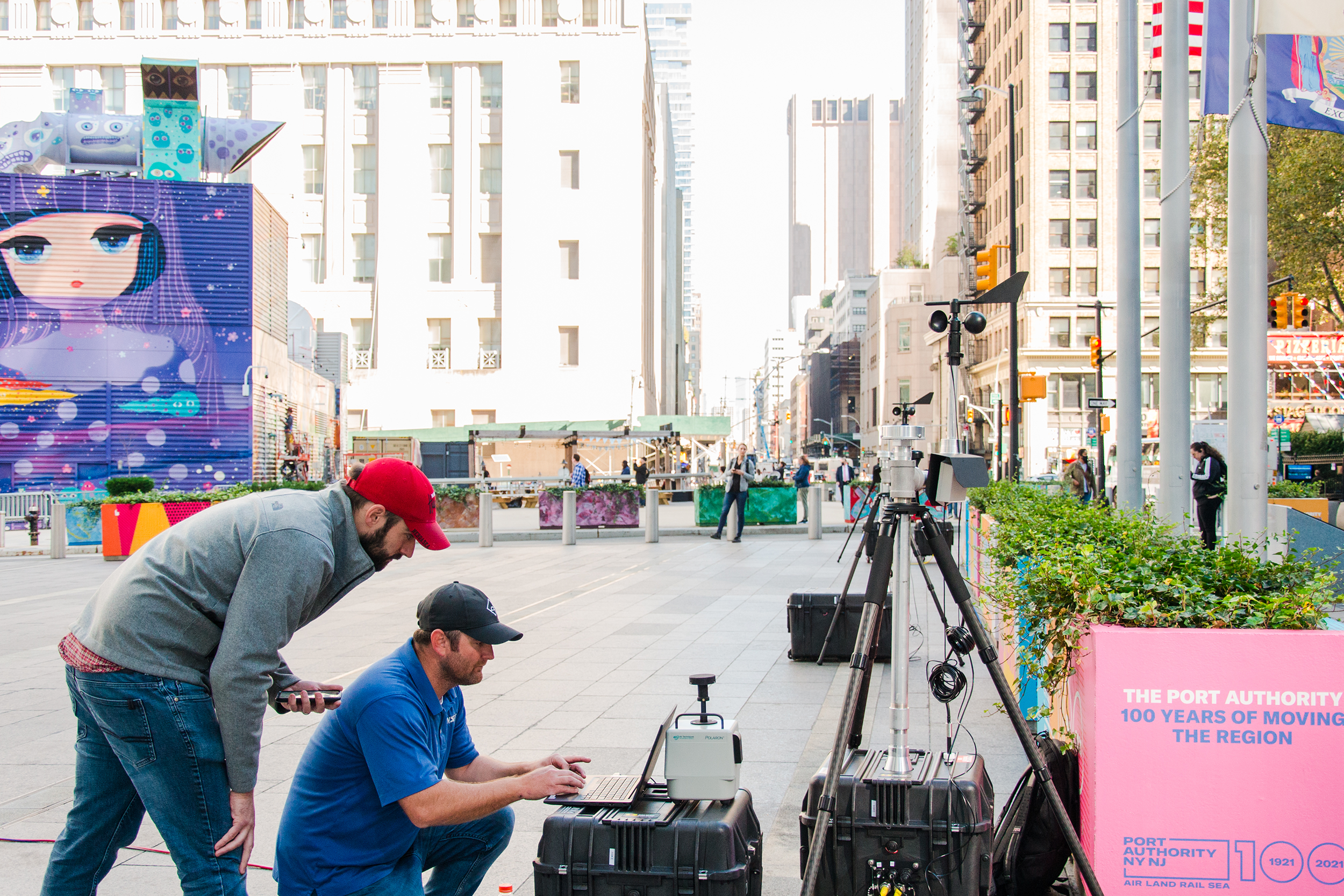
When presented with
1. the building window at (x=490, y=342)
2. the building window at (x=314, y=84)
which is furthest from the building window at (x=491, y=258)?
the building window at (x=314, y=84)

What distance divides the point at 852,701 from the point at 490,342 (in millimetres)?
51186

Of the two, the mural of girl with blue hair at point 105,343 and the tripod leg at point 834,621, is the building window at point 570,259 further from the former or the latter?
the tripod leg at point 834,621

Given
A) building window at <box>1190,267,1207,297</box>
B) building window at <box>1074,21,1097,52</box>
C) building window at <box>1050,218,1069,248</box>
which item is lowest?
building window at <box>1190,267,1207,297</box>

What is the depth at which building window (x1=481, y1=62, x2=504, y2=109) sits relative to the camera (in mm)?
54031

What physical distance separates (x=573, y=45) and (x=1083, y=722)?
180 feet

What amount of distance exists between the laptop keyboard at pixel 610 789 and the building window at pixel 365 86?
55662mm

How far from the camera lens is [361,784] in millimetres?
3205

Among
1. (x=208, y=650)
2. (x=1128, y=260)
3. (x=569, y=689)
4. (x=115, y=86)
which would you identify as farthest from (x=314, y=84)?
(x=208, y=650)

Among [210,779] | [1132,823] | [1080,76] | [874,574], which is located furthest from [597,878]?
[1080,76]

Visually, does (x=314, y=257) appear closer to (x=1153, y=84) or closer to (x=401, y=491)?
(x=1153, y=84)

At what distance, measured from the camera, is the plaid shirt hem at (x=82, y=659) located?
3148mm

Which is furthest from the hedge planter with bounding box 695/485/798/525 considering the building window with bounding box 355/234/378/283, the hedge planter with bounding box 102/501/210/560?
the building window with bounding box 355/234/378/283

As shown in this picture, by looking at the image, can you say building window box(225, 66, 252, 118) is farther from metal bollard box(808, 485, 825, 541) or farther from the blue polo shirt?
the blue polo shirt

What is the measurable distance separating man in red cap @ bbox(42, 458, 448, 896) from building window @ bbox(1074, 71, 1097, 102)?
69.8 meters
